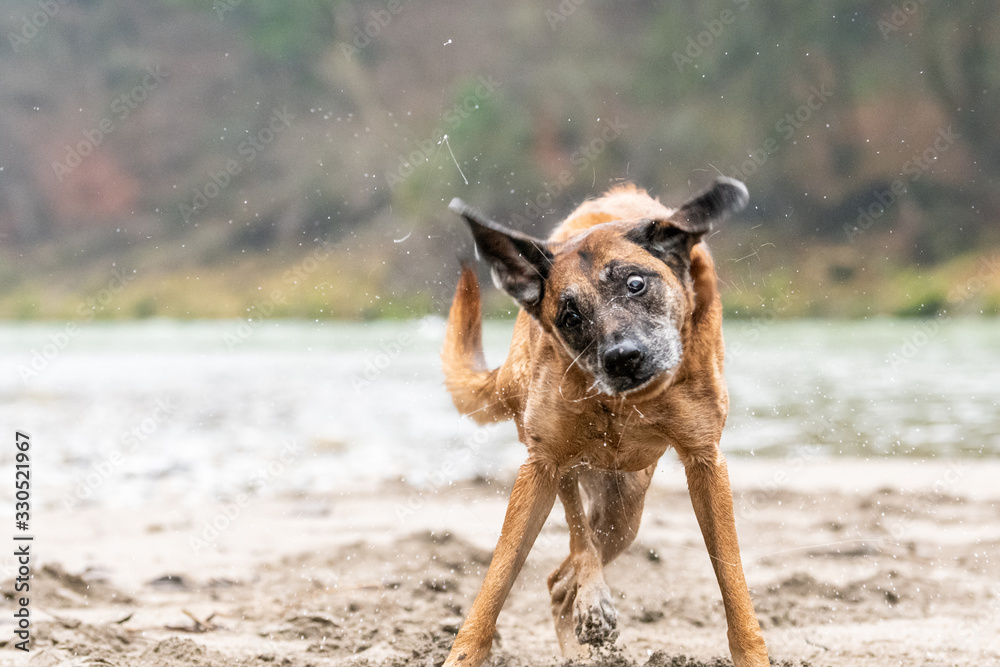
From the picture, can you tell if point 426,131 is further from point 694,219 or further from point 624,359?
point 624,359

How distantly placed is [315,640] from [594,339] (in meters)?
2.52

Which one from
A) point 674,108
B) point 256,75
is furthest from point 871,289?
point 256,75

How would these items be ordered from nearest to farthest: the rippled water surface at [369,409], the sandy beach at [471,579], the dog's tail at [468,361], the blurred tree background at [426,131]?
the sandy beach at [471,579], the dog's tail at [468,361], the rippled water surface at [369,409], the blurred tree background at [426,131]

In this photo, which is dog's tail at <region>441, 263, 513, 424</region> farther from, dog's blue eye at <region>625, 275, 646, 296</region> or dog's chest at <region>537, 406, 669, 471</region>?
dog's blue eye at <region>625, 275, 646, 296</region>

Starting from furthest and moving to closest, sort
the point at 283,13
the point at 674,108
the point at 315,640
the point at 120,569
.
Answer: the point at 283,13 → the point at 674,108 → the point at 120,569 → the point at 315,640

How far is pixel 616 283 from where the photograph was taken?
10.7ft

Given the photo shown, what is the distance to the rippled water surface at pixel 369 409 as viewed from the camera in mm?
9961

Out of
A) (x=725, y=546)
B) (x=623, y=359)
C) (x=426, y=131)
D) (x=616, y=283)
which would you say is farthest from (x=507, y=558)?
(x=426, y=131)

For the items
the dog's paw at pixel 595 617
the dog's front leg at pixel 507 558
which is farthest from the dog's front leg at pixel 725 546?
the dog's paw at pixel 595 617

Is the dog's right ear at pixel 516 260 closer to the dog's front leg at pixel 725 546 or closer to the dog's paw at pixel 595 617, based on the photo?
the dog's front leg at pixel 725 546

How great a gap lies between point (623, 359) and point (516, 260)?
602 millimetres

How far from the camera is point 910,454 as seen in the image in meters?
9.84

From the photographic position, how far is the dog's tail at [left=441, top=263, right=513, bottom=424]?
4.66 metres

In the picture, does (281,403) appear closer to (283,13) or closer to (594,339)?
(594,339)
